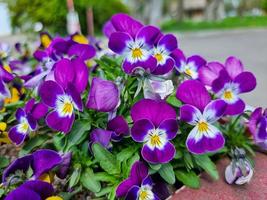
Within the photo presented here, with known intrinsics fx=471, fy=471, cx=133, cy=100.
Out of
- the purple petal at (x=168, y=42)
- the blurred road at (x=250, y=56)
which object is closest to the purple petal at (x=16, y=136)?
the purple petal at (x=168, y=42)

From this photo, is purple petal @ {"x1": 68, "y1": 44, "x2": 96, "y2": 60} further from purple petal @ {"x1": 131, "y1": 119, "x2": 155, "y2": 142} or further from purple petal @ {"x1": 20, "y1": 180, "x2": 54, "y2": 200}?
purple petal @ {"x1": 20, "y1": 180, "x2": 54, "y2": 200}

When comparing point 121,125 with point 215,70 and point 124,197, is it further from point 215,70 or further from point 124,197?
point 215,70

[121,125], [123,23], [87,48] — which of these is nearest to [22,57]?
[87,48]

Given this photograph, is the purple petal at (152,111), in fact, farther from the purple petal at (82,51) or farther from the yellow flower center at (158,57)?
the purple petal at (82,51)

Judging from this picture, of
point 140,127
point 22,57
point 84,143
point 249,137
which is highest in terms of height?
point 140,127

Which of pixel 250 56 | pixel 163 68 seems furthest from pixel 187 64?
pixel 250 56
